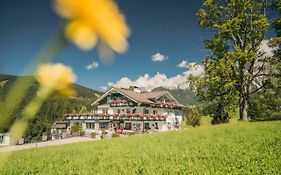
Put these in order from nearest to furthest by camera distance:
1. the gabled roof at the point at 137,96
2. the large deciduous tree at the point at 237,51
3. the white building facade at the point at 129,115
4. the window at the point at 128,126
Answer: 1. the large deciduous tree at the point at 237,51
2. the white building facade at the point at 129,115
3. the window at the point at 128,126
4. the gabled roof at the point at 137,96

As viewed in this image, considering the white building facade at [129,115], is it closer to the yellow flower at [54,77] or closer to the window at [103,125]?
the window at [103,125]

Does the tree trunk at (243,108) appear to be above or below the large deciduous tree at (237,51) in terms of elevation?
below

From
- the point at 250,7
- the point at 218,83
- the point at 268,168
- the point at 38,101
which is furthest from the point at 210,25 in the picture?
the point at 38,101

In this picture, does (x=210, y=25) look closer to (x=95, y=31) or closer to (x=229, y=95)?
(x=229, y=95)

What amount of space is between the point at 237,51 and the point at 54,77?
29504 mm

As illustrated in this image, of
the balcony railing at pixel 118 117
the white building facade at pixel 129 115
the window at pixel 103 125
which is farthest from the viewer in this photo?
the window at pixel 103 125

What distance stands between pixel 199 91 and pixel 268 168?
869 inches

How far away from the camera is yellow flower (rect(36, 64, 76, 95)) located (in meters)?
0.43

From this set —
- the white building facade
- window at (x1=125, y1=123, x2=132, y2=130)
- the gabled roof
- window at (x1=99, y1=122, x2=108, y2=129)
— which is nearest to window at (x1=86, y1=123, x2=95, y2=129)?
the white building facade

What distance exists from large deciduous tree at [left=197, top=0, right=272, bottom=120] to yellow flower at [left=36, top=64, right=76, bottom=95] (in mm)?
27387

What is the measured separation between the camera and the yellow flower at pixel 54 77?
432mm

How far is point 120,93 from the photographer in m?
51.5

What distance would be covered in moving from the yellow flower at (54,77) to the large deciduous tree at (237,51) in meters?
27.4

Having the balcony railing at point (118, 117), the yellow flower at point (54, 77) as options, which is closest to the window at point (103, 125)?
the balcony railing at point (118, 117)
